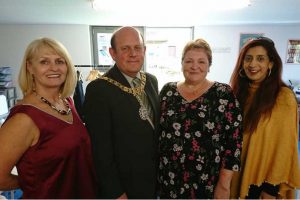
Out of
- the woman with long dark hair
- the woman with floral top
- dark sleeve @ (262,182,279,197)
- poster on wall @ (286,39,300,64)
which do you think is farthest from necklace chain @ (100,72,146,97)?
poster on wall @ (286,39,300,64)

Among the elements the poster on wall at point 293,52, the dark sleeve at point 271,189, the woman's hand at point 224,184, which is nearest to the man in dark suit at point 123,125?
the woman's hand at point 224,184

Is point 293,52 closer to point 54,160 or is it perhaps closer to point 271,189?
point 271,189

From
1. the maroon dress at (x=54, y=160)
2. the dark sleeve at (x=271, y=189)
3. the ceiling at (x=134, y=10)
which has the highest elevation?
the ceiling at (x=134, y=10)

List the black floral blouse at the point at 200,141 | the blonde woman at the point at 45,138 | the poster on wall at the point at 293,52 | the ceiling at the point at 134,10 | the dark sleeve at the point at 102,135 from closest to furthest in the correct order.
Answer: the blonde woman at the point at 45,138 → the dark sleeve at the point at 102,135 → the black floral blouse at the point at 200,141 → the ceiling at the point at 134,10 → the poster on wall at the point at 293,52

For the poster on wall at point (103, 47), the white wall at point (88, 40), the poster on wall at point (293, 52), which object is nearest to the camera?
the white wall at point (88, 40)

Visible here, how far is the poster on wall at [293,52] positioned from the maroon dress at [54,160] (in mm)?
5289

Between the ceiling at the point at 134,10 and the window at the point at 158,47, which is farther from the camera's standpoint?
the window at the point at 158,47

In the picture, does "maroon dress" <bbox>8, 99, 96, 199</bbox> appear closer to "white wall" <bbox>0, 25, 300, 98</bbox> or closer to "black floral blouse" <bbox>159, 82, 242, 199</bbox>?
"black floral blouse" <bbox>159, 82, 242, 199</bbox>

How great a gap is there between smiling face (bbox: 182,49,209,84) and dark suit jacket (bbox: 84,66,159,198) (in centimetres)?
37

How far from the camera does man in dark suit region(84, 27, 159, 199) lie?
3.84 ft

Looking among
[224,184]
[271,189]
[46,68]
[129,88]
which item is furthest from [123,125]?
[271,189]

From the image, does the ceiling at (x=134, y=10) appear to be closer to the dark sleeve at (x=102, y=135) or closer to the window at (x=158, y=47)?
the window at (x=158, y=47)

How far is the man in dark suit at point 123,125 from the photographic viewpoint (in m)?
1.17

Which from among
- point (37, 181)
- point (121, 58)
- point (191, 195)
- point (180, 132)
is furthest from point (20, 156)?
point (191, 195)
